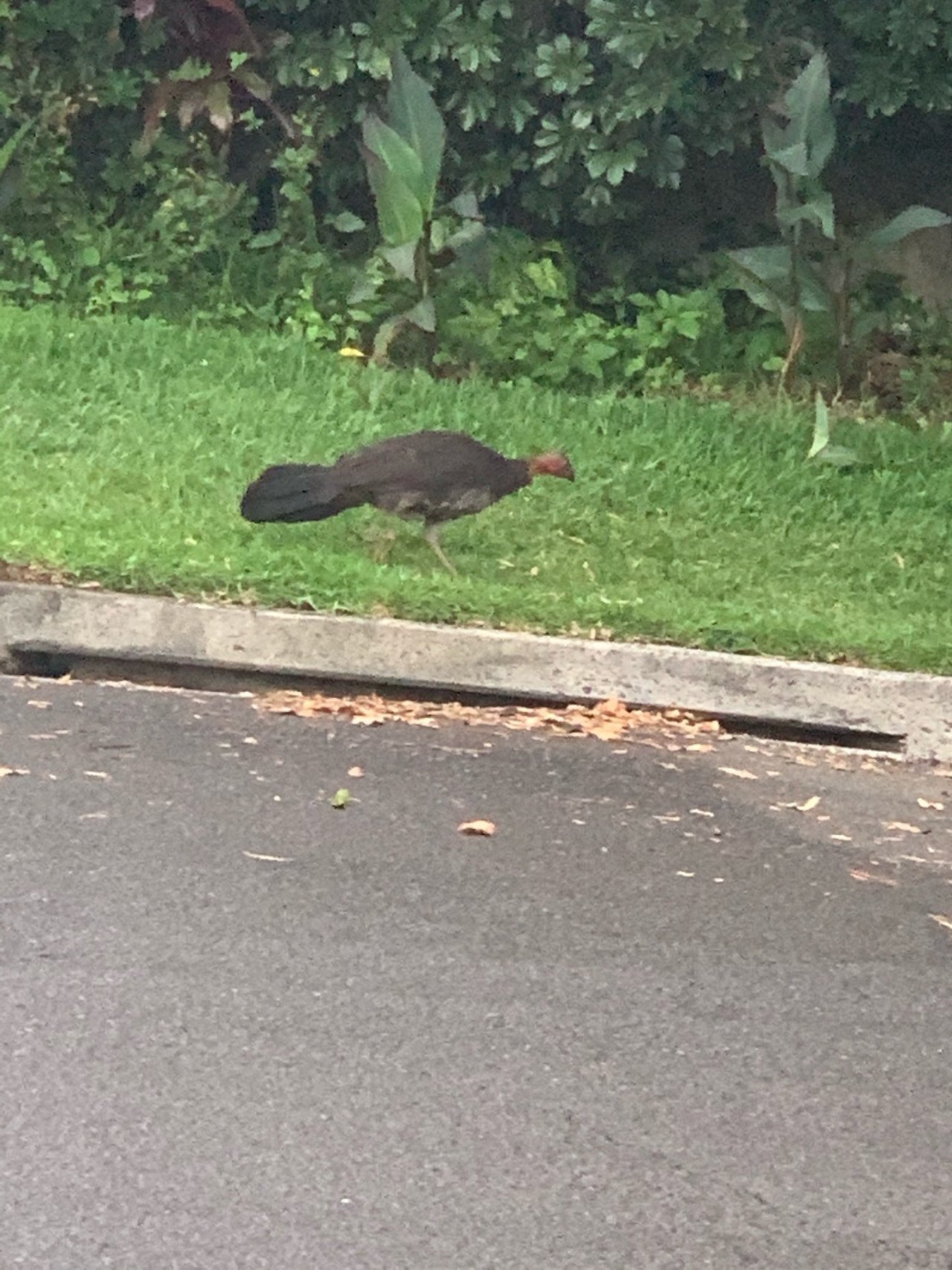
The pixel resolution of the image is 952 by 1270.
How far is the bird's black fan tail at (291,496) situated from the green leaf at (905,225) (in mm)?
3928

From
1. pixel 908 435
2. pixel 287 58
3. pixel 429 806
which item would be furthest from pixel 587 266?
pixel 429 806

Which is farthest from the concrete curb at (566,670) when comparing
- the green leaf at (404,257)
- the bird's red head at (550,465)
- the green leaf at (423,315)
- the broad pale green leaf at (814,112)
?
the broad pale green leaf at (814,112)

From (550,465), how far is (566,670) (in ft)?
4.29

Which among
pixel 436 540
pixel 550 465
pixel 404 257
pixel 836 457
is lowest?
pixel 436 540

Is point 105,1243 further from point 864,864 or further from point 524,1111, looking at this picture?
point 864,864

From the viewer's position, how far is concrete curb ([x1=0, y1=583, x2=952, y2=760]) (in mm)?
5914

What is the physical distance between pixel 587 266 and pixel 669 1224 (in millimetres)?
8719

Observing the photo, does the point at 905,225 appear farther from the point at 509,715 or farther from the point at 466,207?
the point at 509,715

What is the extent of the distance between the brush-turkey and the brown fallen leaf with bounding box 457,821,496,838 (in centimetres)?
199

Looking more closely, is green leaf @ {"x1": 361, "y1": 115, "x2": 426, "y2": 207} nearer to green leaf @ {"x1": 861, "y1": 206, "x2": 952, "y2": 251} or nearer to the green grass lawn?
the green grass lawn

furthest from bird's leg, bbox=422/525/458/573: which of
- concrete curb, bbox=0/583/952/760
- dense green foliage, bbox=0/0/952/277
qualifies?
dense green foliage, bbox=0/0/952/277

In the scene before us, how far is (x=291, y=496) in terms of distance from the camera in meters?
6.41

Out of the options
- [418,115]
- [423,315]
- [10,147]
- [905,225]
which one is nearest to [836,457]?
[905,225]

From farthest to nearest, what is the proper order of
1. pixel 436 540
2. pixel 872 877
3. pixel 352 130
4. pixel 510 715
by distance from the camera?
pixel 352 130, pixel 436 540, pixel 510 715, pixel 872 877
